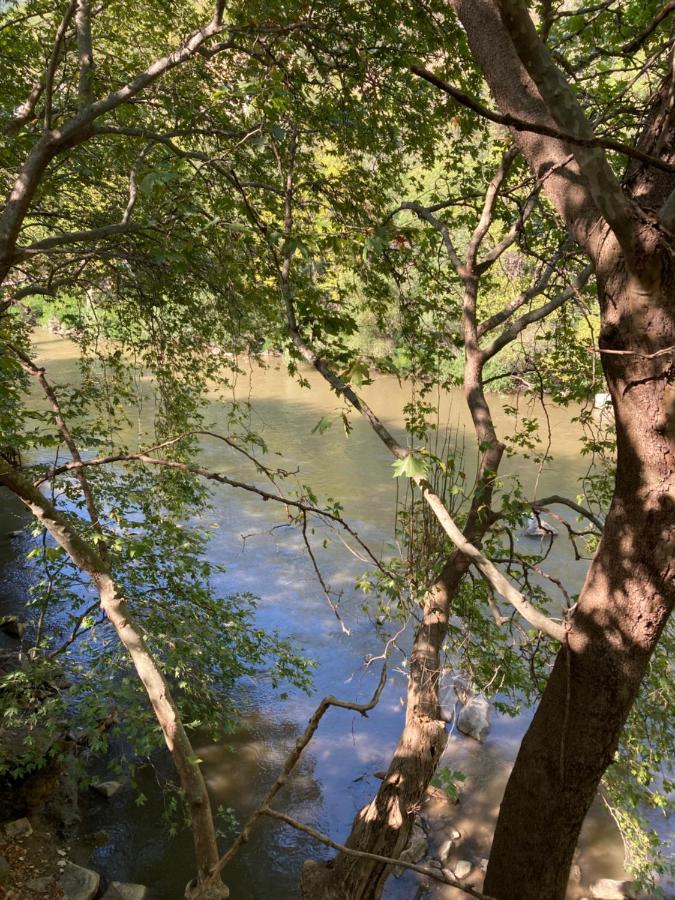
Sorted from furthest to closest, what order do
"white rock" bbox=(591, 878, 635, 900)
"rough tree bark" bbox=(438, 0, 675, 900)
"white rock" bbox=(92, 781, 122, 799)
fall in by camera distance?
"white rock" bbox=(92, 781, 122, 799)
"white rock" bbox=(591, 878, 635, 900)
"rough tree bark" bbox=(438, 0, 675, 900)

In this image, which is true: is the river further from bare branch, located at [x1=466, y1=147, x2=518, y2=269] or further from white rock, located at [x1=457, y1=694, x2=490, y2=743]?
bare branch, located at [x1=466, y1=147, x2=518, y2=269]

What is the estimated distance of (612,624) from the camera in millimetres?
2156

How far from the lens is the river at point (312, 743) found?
5.28 m

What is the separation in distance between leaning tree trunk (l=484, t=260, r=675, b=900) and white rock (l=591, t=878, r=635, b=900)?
11.6ft

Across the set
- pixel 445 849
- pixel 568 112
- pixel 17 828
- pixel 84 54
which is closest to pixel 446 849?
pixel 445 849

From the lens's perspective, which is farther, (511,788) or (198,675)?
(198,675)

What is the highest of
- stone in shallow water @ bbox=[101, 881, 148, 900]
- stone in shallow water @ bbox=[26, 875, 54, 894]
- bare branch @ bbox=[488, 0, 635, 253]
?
bare branch @ bbox=[488, 0, 635, 253]

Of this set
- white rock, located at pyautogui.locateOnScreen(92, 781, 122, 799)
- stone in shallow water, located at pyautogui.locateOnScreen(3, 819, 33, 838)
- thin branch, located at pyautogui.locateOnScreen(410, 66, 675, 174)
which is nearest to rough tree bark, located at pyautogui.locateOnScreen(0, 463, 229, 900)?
thin branch, located at pyautogui.locateOnScreen(410, 66, 675, 174)

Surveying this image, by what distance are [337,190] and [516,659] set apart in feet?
11.8

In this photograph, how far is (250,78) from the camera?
4012mm

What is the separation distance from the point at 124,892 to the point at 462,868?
2.80 m

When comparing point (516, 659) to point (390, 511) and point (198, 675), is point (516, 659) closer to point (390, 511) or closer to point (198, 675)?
point (198, 675)

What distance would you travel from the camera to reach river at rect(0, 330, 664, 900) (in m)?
5.28

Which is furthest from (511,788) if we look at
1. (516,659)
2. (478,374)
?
(478,374)
